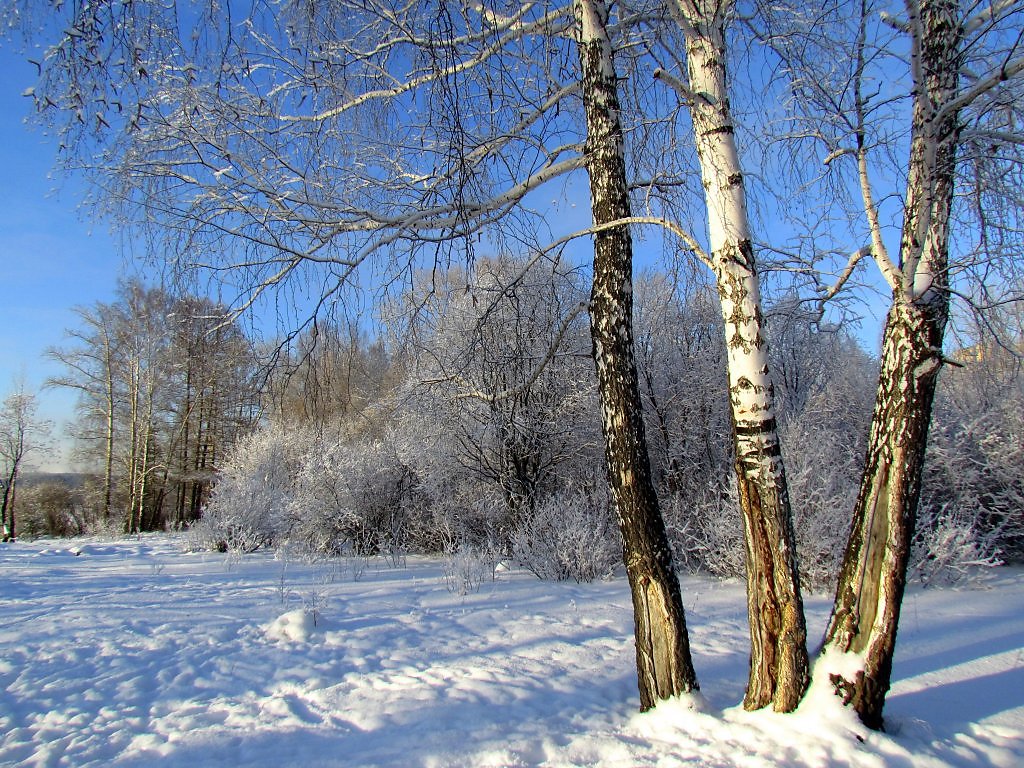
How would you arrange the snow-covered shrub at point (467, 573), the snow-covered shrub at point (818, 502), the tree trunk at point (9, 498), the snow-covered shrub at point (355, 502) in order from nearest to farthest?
the snow-covered shrub at point (467, 573) < the snow-covered shrub at point (818, 502) < the snow-covered shrub at point (355, 502) < the tree trunk at point (9, 498)

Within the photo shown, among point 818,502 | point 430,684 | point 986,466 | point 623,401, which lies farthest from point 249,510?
point 986,466

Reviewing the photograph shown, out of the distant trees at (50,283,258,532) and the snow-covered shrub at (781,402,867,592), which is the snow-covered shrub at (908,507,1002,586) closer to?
the snow-covered shrub at (781,402,867,592)

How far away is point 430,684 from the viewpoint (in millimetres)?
3674

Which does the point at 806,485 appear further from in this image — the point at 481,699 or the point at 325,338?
the point at 325,338

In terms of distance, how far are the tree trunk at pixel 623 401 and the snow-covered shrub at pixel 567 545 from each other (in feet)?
15.1

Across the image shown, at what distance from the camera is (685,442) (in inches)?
443

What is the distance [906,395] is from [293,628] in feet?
15.8

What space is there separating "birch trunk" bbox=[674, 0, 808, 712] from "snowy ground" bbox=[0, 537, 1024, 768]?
10.1 inches

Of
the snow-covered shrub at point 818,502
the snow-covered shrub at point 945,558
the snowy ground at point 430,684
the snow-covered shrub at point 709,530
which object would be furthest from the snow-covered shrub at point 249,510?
the snow-covered shrub at point 945,558

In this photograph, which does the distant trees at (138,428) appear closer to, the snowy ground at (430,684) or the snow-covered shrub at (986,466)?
the snowy ground at (430,684)

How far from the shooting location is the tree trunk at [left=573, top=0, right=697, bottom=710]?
295 cm

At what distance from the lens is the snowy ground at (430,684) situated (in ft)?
8.67

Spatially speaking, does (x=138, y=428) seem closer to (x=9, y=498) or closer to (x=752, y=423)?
(x=9, y=498)

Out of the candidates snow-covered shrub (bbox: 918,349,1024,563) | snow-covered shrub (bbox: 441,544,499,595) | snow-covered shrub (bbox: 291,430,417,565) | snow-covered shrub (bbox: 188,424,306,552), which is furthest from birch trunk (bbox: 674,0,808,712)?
snow-covered shrub (bbox: 188,424,306,552)
